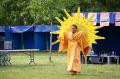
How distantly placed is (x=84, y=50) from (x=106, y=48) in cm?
790

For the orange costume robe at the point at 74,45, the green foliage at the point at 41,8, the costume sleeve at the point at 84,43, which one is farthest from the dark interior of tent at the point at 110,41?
the orange costume robe at the point at 74,45

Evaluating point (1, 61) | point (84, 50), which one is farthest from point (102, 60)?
point (84, 50)

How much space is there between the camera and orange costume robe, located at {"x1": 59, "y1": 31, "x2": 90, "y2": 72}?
62.8 feet

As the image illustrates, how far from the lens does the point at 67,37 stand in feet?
63.8

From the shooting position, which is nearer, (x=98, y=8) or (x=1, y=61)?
(x=1, y=61)

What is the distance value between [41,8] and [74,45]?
10.8 metres

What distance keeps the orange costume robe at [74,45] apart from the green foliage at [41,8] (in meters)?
10.1

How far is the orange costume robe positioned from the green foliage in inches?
398

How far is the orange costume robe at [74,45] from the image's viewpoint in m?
19.2

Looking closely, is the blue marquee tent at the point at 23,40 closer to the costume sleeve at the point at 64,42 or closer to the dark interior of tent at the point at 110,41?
the dark interior of tent at the point at 110,41

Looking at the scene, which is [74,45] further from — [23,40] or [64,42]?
[23,40]

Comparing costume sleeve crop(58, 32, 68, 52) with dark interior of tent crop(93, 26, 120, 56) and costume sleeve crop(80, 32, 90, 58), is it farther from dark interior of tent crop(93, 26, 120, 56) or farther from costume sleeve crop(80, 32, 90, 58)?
dark interior of tent crop(93, 26, 120, 56)

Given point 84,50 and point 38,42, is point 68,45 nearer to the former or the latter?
point 84,50

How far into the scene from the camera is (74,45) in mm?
19328
